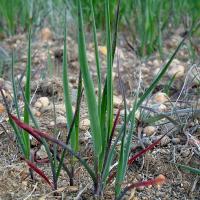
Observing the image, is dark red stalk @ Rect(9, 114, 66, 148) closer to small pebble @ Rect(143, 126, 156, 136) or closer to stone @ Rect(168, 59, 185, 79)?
small pebble @ Rect(143, 126, 156, 136)

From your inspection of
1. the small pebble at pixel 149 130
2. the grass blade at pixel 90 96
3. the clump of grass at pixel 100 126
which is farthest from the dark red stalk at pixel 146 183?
the small pebble at pixel 149 130

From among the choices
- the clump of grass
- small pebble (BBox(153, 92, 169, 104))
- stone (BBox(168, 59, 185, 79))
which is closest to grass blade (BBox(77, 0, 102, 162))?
the clump of grass

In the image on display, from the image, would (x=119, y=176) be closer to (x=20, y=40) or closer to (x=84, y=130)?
(x=84, y=130)

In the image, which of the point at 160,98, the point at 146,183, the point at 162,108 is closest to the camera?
the point at 146,183

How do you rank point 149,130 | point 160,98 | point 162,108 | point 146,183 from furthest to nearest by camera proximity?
point 160,98 → point 162,108 → point 149,130 → point 146,183

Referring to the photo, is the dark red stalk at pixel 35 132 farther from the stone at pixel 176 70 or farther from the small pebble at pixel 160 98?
the stone at pixel 176 70

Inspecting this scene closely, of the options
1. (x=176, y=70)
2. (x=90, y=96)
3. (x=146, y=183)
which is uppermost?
(x=90, y=96)

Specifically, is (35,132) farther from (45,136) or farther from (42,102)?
(42,102)

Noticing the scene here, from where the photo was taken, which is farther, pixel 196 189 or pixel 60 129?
pixel 60 129

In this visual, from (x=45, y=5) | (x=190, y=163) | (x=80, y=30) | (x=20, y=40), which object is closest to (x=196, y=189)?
(x=190, y=163)

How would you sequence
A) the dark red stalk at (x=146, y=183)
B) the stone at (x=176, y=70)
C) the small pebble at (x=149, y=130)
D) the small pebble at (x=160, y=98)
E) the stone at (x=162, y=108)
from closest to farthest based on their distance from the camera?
1. the dark red stalk at (x=146, y=183)
2. the small pebble at (x=149, y=130)
3. the stone at (x=162, y=108)
4. the small pebble at (x=160, y=98)
5. the stone at (x=176, y=70)

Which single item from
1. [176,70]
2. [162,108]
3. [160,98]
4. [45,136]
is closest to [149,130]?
[162,108]
